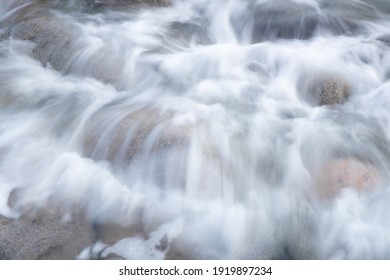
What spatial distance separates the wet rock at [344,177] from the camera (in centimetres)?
431

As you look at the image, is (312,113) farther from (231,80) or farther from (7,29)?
(7,29)

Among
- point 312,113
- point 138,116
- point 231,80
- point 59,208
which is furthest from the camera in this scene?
point 231,80

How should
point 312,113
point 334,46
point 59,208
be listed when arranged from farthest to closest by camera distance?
point 334,46, point 312,113, point 59,208

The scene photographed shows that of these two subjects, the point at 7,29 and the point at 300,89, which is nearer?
the point at 300,89

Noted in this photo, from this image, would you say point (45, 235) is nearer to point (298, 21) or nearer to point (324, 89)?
point (324, 89)

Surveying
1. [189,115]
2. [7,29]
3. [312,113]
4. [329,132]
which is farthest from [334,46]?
[7,29]

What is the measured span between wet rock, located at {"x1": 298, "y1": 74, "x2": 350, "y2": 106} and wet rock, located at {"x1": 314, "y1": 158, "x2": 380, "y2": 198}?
1.25 metres

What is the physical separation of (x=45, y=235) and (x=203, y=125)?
2.16m

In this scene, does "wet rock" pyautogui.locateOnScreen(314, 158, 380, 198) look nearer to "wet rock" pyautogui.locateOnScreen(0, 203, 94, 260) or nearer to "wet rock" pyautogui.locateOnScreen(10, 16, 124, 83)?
"wet rock" pyautogui.locateOnScreen(0, 203, 94, 260)

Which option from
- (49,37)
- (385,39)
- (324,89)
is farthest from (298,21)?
(49,37)

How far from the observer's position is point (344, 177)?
434 cm

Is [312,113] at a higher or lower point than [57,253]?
higher

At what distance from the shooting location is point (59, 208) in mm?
4195

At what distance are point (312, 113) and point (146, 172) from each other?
254 centimetres
